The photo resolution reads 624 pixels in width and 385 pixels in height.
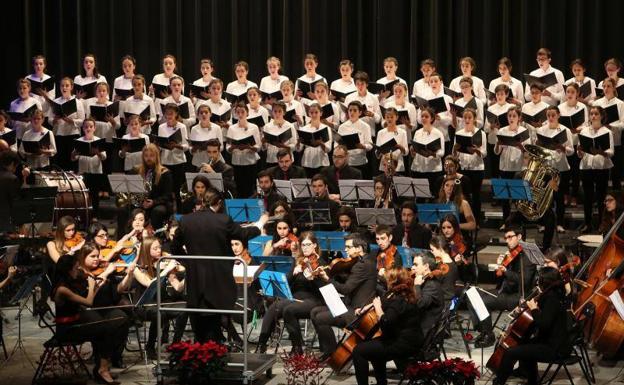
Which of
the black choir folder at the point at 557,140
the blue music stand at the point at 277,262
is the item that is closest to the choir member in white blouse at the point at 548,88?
the black choir folder at the point at 557,140

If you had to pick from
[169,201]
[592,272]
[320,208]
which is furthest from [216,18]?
[592,272]

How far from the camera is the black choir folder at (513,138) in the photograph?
12.5 m

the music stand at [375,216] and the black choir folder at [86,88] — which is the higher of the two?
the black choir folder at [86,88]

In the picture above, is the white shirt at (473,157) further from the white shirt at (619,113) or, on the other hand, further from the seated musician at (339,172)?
the white shirt at (619,113)

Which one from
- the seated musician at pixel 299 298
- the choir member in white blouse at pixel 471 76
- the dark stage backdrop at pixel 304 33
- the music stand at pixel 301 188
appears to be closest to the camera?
the seated musician at pixel 299 298

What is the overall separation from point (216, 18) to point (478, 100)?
5268 millimetres

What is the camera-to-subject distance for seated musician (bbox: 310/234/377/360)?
9359 mm

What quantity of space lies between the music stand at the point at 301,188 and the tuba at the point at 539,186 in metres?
2.27

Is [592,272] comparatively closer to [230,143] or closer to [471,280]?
[471,280]

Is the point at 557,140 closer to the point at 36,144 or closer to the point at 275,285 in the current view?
the point at 275,285

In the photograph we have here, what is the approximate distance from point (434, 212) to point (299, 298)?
199 centimetres

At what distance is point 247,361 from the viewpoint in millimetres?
8445

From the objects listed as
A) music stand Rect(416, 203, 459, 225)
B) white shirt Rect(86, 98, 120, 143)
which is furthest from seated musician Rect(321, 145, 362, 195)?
white shirt Rect(86, 98, 120, 143)

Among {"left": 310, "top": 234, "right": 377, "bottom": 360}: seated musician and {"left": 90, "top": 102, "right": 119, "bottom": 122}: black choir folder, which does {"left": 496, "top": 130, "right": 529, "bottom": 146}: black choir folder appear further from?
{"left": 90, "top": 102, "right": 119, "bottom": 122}: black choir folder
